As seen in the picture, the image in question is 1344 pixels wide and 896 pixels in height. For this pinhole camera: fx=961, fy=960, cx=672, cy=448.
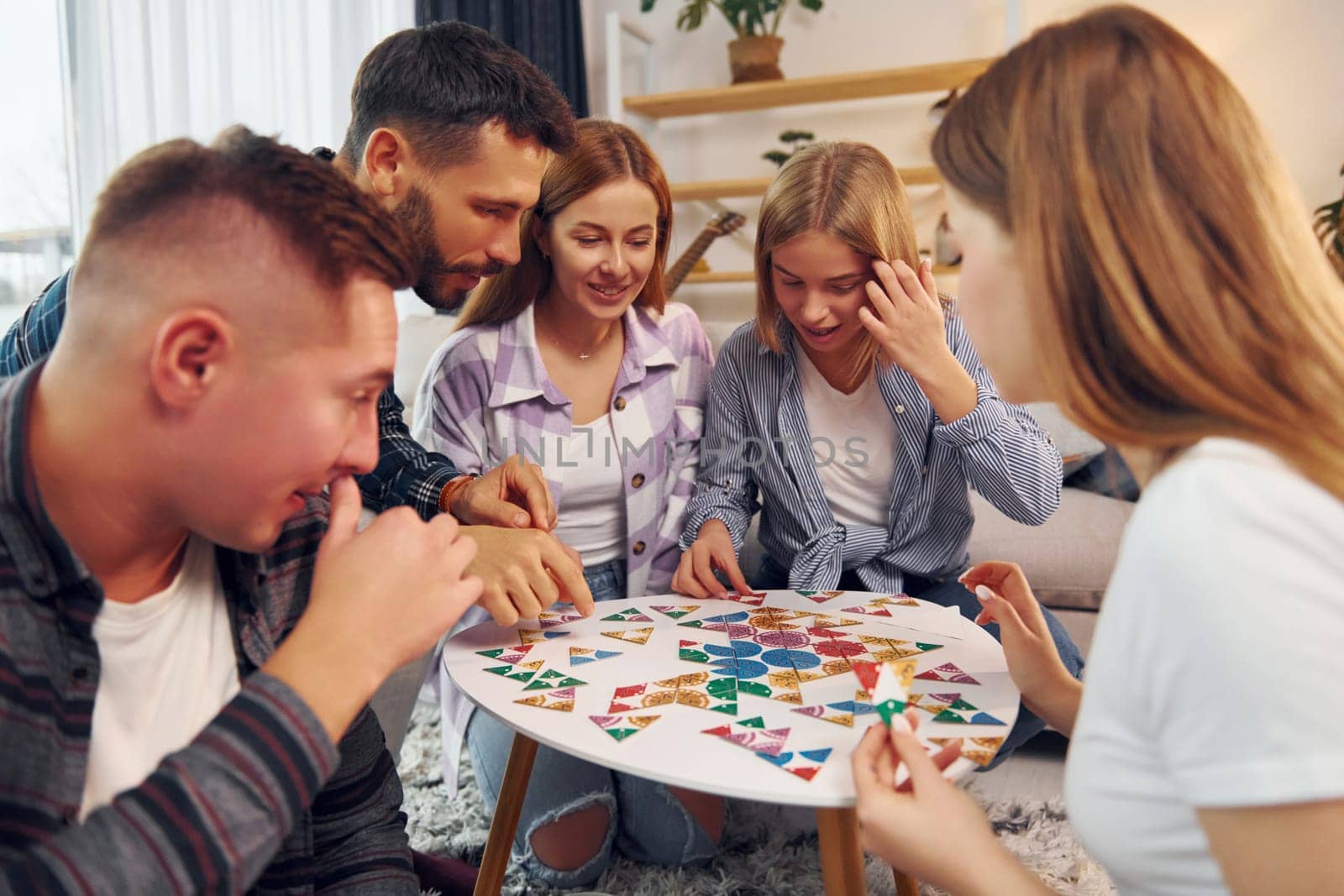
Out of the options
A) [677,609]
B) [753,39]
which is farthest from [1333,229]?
[677,609]

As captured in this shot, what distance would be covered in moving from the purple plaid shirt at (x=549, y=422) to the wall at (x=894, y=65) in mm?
1899

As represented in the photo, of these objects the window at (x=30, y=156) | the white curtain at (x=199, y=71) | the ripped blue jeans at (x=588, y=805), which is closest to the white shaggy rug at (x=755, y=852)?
the ripped blue jeans at (x=588, y=805)

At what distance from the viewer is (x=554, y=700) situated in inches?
38.4

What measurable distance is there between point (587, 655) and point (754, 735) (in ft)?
0.94

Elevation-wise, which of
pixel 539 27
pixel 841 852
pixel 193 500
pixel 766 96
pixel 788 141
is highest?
pixel 539 27

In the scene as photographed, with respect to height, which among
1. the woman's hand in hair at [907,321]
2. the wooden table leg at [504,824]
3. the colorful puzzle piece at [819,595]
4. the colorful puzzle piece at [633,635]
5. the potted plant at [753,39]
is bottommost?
the wooden table leg at [504,824]

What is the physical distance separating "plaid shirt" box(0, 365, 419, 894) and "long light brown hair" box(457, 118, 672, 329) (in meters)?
0.99

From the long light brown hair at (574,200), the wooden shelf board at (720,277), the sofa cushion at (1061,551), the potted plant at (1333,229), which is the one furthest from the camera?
the wooden shelf board at (720,277)

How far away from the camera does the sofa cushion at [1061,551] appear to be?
2141mm

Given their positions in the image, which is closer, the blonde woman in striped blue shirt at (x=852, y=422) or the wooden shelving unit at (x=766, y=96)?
the blonde woman in striped blue shirt at (x=852, y=422)

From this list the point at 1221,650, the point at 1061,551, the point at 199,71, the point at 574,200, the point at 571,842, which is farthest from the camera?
the point at 199,71

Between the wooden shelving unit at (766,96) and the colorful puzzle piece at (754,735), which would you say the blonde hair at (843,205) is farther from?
the wooden shelving unit at (766,96)

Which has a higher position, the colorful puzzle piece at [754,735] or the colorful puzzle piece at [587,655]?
the colorful puzzle piece at [754,735]

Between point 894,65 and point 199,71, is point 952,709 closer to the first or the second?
point 199,71
